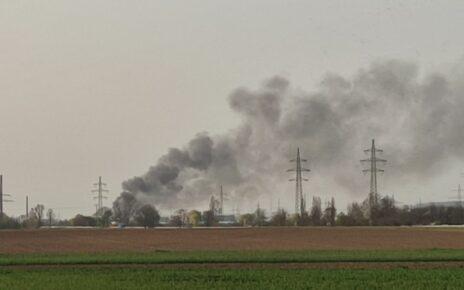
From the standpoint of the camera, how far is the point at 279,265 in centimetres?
4634

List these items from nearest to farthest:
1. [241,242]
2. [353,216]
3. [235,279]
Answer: [235,279] < [241,242] < [353,216]

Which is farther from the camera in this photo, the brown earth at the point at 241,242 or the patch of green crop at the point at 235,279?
the brown earth at the point at 241,242

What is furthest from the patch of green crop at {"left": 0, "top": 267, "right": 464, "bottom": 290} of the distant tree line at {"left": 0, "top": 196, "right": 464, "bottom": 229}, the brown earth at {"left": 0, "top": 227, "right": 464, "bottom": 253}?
the distant tree line at {"left": 0, "top": 196, "right": 464, "bottom": 229}

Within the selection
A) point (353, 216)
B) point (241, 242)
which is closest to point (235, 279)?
point (241, 242)

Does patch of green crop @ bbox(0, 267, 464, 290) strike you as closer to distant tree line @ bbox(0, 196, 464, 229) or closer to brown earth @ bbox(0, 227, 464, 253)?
brown earth @ bbox(0, 227, 464, 253)

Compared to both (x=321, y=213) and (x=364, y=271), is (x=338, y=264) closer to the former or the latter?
(x=364, y=271)

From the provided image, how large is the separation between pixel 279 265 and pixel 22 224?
15993 cm

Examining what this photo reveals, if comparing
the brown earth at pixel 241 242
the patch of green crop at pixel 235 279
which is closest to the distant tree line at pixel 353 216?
the brown earth at pixel 241 242

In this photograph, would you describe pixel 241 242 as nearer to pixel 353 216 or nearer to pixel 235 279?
pixel 235 279

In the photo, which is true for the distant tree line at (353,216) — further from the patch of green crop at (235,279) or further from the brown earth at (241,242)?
the patch of green crop at (235,279)

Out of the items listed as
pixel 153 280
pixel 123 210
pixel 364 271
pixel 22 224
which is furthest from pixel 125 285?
pixel 22 224

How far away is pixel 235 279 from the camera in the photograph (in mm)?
35094

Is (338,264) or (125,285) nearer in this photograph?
(125,285)

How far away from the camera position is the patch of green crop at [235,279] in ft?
104
